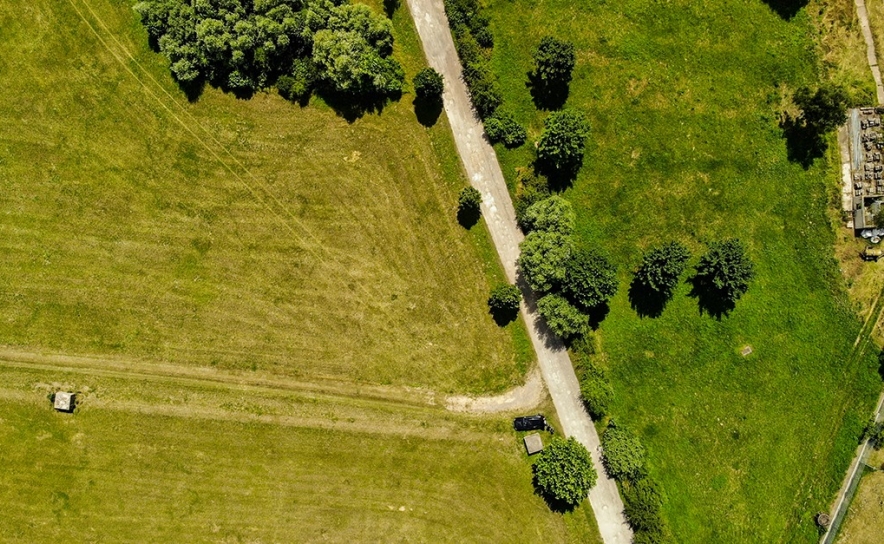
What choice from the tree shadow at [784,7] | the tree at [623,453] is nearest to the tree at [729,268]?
the tree at [623,453]

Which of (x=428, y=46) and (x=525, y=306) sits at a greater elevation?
(x=428, y=46)

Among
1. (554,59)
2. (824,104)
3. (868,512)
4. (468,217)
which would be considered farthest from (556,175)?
(868,512)

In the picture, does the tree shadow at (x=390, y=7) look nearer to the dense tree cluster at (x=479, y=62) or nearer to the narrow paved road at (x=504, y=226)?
the narrow paved road at (x=504, y=226)

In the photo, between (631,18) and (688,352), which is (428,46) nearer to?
(631,18)

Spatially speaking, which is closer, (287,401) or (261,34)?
(261,34)

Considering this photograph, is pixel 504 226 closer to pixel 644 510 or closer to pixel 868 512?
pixel 644 510

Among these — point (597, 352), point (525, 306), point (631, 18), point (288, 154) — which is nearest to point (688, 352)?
point (597, 352)
